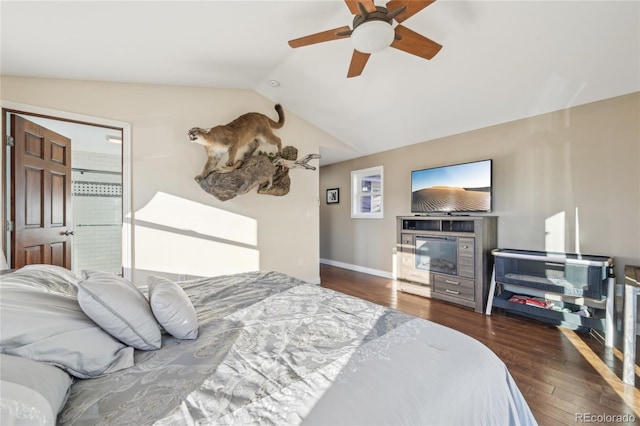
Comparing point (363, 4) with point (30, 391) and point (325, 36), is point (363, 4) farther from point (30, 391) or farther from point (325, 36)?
point (30, 391)

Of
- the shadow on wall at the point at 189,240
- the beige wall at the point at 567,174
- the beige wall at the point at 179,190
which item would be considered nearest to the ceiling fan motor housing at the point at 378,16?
the beige wall at the point at 179,190

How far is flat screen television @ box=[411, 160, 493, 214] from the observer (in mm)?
3590

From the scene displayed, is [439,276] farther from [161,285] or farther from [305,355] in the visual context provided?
[161,285]

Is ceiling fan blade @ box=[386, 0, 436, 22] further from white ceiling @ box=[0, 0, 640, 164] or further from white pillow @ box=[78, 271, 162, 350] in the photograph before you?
white pillow @ box=[78, 271, 162, 350]

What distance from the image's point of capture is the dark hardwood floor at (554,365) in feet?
5.41

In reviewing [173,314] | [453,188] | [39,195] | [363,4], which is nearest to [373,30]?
[363,4]

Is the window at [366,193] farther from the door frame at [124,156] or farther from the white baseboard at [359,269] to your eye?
the door frame at [124,156]

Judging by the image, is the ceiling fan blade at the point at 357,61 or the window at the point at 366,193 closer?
the ceiling fan blade at the point at 357,61

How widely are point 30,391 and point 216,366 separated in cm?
45

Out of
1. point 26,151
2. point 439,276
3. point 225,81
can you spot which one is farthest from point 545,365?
point 26,151

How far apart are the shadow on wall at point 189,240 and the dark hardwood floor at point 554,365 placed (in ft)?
7.03

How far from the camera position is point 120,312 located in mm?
1015

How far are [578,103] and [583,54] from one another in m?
0.77

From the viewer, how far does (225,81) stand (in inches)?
140
